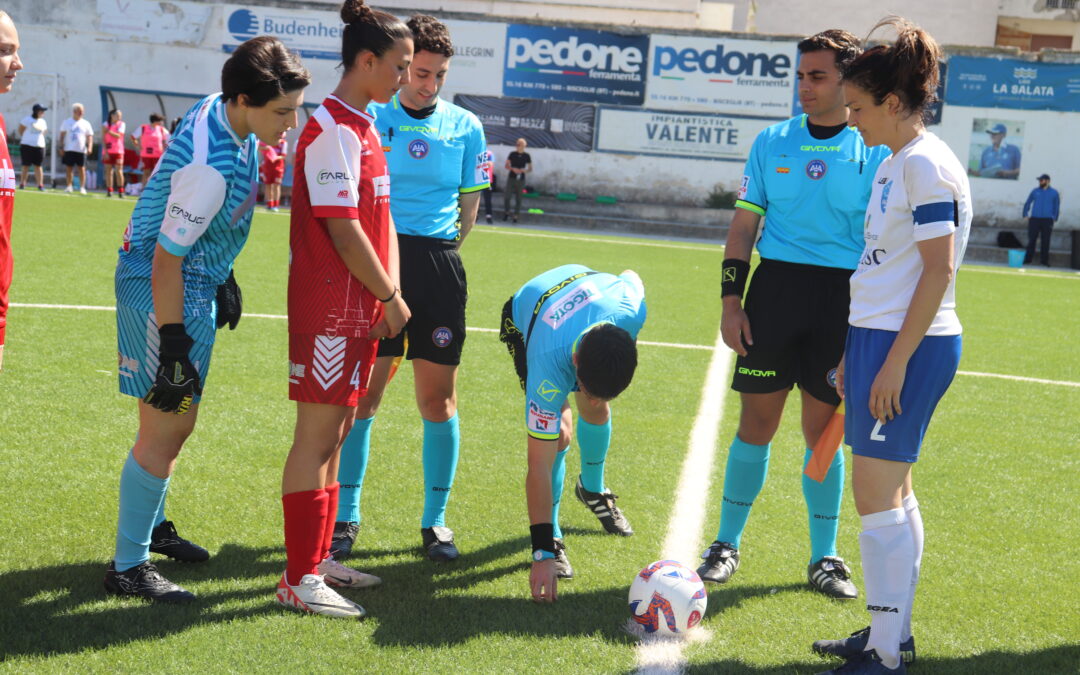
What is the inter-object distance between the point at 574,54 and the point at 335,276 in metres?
25.6

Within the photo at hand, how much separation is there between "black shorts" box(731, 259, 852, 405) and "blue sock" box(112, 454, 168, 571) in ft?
8.02

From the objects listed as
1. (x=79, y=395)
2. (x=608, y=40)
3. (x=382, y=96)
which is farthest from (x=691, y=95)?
(x=382, y=96)

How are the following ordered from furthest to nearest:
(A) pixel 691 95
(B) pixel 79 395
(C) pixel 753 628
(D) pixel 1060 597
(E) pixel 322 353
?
1. (A) pixel 691 95
2. (B) pixel 79 395
3. (D) pixel 1060 597
4. (C) pixel 753 628
5. (E) pixel 322 353

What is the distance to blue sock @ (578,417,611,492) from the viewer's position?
4871mm

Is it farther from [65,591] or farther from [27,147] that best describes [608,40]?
[65,591]

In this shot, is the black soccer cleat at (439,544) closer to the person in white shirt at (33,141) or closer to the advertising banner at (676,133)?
the person in white shirt at (33,141)

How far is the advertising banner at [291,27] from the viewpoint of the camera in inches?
1126

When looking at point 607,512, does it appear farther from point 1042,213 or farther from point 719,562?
point 1042,213

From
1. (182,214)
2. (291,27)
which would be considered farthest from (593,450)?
(291,27)

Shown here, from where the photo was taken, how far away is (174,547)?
4.18 meters

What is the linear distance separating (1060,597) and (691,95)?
24789 millimetres

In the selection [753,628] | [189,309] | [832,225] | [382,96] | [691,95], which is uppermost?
[691,95]

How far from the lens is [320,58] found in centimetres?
2905

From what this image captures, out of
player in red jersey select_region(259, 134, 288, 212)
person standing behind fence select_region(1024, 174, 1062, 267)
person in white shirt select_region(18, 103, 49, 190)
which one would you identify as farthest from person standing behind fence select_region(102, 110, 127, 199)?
person standing behind fence select_region(1024, 174, 1062, 267)
